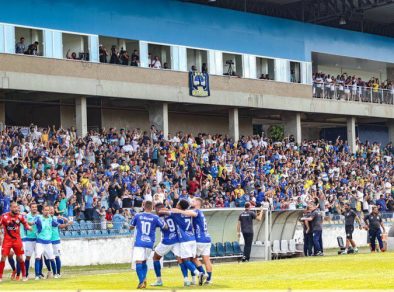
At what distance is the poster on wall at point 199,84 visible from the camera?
159 ft

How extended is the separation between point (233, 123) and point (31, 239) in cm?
2603

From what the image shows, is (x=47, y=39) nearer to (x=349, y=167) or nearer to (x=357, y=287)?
(x=349, y=167)

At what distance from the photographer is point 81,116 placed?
4378 cm

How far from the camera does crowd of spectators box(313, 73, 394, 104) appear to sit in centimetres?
5560

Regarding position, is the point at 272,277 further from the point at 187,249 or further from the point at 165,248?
the point at 165,248

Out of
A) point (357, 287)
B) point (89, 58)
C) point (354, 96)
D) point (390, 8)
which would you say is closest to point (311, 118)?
point (354, 96)

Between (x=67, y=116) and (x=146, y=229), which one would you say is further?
(x=67, y=116)

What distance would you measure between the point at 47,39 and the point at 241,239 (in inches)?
491

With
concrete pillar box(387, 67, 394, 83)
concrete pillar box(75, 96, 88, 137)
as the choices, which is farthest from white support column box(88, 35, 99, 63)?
concrete pillar box(387, 67, 394, 83)

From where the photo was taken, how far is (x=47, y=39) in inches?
1672

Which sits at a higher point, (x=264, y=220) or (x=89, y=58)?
(x=89, y=58)

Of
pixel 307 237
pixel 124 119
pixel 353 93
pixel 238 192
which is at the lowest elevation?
pixel 307 237

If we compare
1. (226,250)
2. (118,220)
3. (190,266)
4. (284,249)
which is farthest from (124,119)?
(190,266)

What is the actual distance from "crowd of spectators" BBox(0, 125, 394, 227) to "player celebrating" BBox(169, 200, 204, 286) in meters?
7.55
